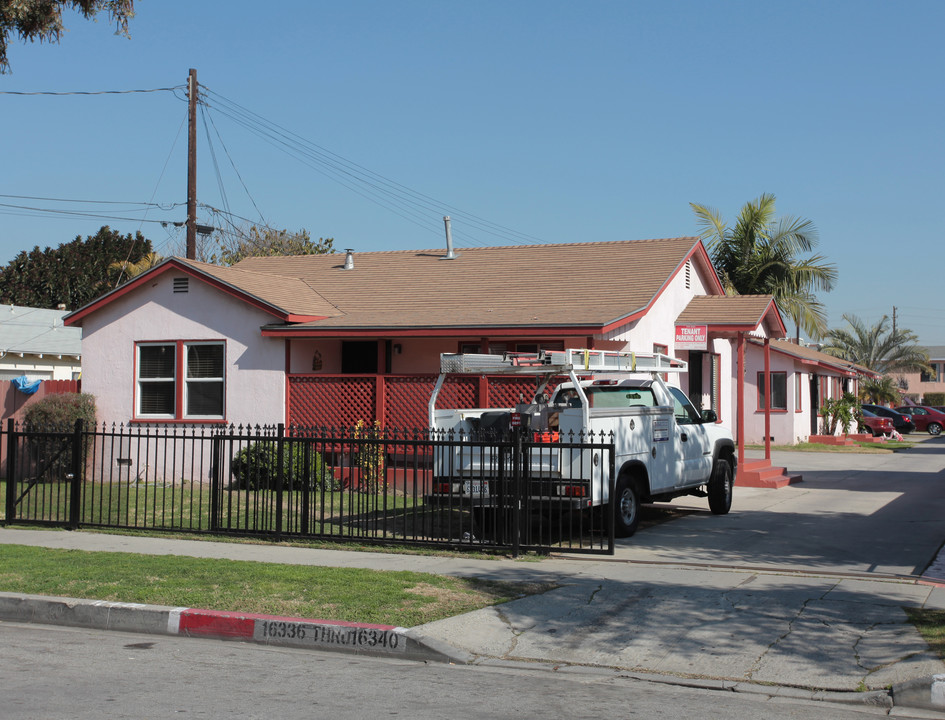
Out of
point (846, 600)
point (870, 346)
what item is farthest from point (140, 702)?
point (870, 346)

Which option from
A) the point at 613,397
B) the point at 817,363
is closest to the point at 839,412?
the point at 817,363

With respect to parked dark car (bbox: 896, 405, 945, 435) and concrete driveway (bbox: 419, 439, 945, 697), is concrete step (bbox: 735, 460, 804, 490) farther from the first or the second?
parked dark car (bbox: 896, 405, 945, 435)

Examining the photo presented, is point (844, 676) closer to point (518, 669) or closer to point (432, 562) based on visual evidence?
point (518, 669)

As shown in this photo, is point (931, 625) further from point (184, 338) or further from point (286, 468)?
point (184, 338)

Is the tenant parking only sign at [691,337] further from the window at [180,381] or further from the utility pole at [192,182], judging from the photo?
the utility pole at [192,182]

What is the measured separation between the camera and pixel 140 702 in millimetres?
6348

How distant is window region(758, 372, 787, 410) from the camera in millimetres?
33000

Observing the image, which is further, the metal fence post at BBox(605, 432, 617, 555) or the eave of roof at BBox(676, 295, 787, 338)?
the eave of roof at BBox(676, 295, 787, 338)

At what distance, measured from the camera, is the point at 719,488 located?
49.4ft

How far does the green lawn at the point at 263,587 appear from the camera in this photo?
8.73m

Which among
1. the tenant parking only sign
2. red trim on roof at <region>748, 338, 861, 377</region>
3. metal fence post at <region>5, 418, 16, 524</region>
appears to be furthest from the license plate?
red trim on roof at <region>748, 338, 861, 377</region>

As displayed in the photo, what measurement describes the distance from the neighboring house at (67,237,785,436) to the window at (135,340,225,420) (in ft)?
0.09

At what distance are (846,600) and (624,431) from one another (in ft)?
12.7

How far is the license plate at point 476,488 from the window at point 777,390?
75.2 ft
